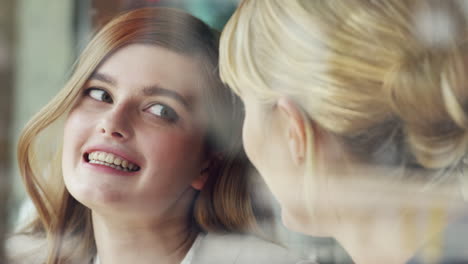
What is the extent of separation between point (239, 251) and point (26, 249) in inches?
18.8

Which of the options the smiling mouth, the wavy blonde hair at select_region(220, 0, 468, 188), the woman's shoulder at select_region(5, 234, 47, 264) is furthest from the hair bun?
the woman's shoulder at select_region(5, 234, 47, 264)

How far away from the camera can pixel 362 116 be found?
0.98 metres

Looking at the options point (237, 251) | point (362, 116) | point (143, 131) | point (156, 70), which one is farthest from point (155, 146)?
point (362, 116)

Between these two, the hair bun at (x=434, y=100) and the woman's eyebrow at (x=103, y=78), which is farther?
the woman's eyebrow at (x=103, y=78)

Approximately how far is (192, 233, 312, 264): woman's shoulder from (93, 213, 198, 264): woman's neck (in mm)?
34

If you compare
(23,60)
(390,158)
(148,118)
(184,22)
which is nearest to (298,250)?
(390,158)

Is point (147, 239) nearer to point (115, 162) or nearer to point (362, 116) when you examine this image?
point (115, 162)

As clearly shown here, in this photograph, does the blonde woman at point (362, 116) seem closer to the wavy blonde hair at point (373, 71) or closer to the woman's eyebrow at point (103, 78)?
the wavy blonde hair at point (373, 71)

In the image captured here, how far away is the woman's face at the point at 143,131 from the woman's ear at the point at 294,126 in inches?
6.5

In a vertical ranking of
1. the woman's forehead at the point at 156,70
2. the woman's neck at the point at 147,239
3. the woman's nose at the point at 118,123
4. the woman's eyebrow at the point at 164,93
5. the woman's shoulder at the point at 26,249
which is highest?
the woman's forehead at the point at 156,70

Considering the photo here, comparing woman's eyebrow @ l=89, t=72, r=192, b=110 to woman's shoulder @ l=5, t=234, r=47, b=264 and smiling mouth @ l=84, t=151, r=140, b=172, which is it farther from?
woman's shoulder @ l=5, t=234, r=47, b=264

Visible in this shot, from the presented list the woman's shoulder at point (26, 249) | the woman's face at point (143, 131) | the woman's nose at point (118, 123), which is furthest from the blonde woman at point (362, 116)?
the woman's shoulder at point (26, 249)

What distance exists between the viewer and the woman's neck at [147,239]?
1.13m

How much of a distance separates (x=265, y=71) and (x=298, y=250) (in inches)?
13.1
